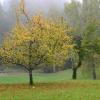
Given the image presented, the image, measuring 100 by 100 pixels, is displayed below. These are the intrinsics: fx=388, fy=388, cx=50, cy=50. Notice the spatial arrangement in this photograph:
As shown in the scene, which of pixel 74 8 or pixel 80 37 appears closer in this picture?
pixel 80 37

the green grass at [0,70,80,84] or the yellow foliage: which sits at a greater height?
the yellow foliage

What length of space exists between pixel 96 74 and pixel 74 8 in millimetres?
13580

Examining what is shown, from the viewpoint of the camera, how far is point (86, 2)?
2795 inches

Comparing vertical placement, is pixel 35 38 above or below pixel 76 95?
above

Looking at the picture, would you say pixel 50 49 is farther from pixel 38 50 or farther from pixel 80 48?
pixel 80 48

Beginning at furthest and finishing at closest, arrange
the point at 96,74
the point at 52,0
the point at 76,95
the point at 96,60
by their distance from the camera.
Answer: the point at 52,0
the point at 96,74
the point at 96,60
the point at 76,95

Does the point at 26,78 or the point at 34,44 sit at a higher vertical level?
the point at 34,44

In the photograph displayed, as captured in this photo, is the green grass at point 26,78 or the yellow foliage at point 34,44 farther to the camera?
the green grass at point 26,78

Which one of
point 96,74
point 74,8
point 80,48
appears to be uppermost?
point 74,8

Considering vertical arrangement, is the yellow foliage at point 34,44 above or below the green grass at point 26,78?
above

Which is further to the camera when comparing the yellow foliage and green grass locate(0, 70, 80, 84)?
green grass locate(0, 70, 80, 84)

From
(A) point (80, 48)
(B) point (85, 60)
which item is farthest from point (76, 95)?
(B) point (85, 60)

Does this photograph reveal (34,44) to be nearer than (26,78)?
Yes

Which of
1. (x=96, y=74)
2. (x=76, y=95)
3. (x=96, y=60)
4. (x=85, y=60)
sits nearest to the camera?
(x=76, y=95)
